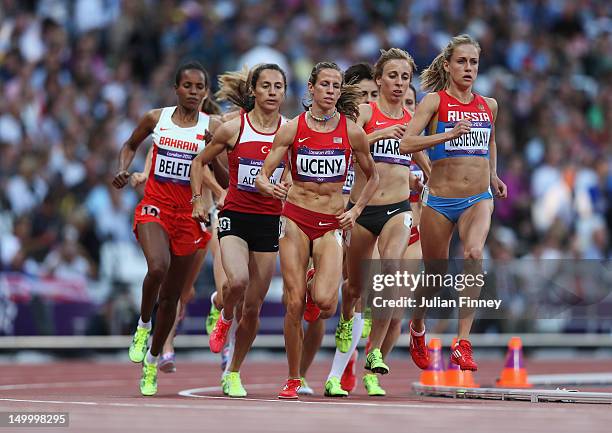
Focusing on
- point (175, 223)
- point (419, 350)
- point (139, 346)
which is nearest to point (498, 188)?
point (419, 350)

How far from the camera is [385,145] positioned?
15.4 m

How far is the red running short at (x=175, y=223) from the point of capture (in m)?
15.4

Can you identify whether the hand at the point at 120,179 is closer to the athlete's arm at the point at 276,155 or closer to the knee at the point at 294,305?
the athlete's arm at the point at 276,155

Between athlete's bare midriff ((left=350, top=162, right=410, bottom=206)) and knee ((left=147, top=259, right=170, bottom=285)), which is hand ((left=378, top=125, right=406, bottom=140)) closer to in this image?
athlete's bare midriff ((left=350, top=162, right=410, bottom=206))

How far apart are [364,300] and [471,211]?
6.33ft

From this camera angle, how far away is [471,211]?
47.9 ft

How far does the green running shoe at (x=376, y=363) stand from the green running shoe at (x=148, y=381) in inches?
79.6

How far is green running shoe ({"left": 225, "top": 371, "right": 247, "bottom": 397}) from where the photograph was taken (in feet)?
48.9

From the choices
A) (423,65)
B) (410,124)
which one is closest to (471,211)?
(410,124)

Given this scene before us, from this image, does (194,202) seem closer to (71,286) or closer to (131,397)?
(131,397)

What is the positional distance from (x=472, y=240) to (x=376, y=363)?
4.92ft

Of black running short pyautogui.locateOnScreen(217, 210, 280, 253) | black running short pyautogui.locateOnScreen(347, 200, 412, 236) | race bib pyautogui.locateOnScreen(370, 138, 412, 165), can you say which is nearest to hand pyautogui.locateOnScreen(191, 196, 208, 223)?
black running short pyautogui.locateOnScreen(217, 210, 280, 253)

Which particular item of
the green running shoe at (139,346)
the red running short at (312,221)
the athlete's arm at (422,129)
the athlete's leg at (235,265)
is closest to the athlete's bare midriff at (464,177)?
the athlete's arm at (422,129)

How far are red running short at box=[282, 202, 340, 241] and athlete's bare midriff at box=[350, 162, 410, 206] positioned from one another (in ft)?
3.60
